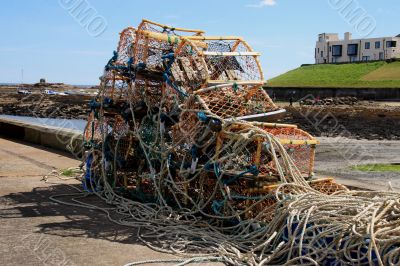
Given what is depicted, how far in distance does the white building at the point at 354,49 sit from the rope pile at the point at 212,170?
88.0 metres

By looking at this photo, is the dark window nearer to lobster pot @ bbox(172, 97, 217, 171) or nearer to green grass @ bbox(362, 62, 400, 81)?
green grass @ bbox(362, 62, 400, 81)

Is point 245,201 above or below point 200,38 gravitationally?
below

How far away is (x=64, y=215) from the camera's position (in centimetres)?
593

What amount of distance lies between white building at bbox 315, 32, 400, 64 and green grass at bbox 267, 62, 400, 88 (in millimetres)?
15052

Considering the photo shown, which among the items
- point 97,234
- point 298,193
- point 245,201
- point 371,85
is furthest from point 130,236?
point 371,85

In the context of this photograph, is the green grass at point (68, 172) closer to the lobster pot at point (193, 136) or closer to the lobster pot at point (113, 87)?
the lobster pot at point (113, 87)

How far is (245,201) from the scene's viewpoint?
5.19 metres

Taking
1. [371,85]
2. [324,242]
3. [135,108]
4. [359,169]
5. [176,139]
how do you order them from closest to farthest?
[324,242] → [176,139] → [135,108] → [359,169] → [371,85]

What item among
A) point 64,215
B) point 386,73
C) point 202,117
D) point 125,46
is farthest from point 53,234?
point 386,73

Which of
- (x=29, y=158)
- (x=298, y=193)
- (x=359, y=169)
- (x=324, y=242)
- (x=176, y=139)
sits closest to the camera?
(x=324, y=242)

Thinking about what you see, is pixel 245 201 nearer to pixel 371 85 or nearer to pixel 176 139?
pixel 176 139

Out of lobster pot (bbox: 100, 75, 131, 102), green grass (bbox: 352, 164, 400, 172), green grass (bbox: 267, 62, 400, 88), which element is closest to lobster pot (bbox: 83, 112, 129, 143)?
lobster pot (bbox: 100, 75, 131, 102)

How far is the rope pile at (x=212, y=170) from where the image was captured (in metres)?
4.21

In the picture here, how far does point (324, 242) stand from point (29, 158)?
7629 millimetres
